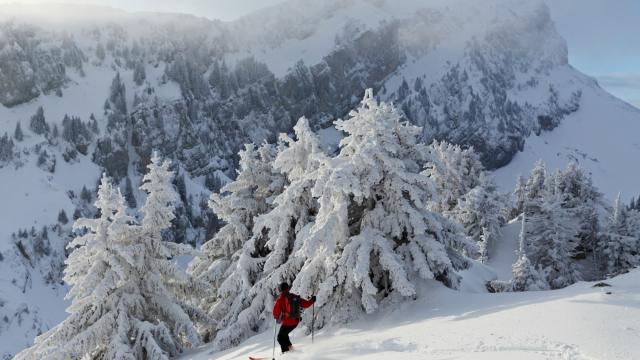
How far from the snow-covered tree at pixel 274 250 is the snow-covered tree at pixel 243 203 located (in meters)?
1.45

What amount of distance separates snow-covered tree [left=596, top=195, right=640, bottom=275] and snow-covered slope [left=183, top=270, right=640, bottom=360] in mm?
37288

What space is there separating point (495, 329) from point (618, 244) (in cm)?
4317

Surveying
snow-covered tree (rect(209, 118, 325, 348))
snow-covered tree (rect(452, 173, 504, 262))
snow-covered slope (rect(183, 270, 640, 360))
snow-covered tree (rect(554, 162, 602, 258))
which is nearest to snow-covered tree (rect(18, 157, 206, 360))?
snow-covered tree (rect(209, 118, 325, 348))

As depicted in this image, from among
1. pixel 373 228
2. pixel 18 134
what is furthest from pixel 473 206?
pixel 18 134

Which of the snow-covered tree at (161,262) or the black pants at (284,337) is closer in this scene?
the black pants at (284,337)

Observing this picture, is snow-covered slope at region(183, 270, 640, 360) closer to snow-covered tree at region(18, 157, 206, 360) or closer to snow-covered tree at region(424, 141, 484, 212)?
snow-covered tree at region(18, 157, 206, 360)

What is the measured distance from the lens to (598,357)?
9.12 meters

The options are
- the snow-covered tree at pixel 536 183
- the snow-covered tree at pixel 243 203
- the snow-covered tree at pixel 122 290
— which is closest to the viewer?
the snow-covered tree at pixel 122 290

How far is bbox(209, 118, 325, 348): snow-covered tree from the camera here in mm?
19062

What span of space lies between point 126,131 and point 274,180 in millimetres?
154407

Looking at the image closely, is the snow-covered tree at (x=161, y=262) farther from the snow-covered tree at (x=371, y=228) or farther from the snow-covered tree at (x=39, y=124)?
the snow-covered tree at (x=39, y=124)

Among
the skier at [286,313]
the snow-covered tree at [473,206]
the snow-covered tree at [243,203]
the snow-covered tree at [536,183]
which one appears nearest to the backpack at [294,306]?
the skier at [286,313]

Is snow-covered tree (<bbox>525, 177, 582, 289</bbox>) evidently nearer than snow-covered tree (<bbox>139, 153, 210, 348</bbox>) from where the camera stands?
No

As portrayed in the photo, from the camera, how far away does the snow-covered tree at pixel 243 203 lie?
2377cm
